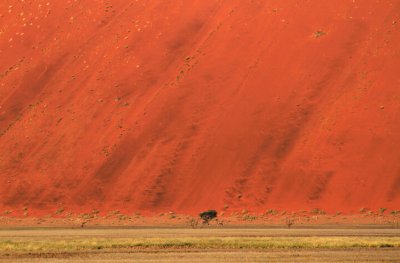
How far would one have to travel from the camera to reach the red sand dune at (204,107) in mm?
47312

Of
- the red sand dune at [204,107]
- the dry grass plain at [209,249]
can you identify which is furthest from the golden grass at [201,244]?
the red sand dune at [204,107]

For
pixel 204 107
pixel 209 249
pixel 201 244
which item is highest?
pixel 204 107

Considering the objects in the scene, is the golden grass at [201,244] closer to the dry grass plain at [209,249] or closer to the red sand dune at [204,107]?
the dry grass plain at [209,249]

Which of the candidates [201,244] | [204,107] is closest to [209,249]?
[201,244]

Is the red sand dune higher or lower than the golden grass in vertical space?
higher

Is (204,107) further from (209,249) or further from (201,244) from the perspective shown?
(209,249)

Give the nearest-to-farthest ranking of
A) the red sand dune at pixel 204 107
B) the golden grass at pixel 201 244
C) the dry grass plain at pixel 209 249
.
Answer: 1. the dry grass plain at pixel 209 249
2. the golden grass at pixel 201 244
3. the red sand dune at pixel 204 107

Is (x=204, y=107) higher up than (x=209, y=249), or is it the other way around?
(x=204, y=107)

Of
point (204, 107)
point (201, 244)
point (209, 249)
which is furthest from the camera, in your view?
point (204, 107)

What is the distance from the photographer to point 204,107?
177 feet

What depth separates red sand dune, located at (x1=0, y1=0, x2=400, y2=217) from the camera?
47312 millimetres

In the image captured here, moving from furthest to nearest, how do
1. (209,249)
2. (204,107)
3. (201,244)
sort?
(204,107), (201,244), (209,249)

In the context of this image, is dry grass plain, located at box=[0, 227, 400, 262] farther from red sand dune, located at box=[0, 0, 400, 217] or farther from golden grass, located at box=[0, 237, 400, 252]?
red sand dune, located at box=[0, 0, 400, 217]

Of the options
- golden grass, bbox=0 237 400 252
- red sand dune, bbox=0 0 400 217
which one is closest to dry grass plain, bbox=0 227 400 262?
golden grass, bbox=0 237 400 252
